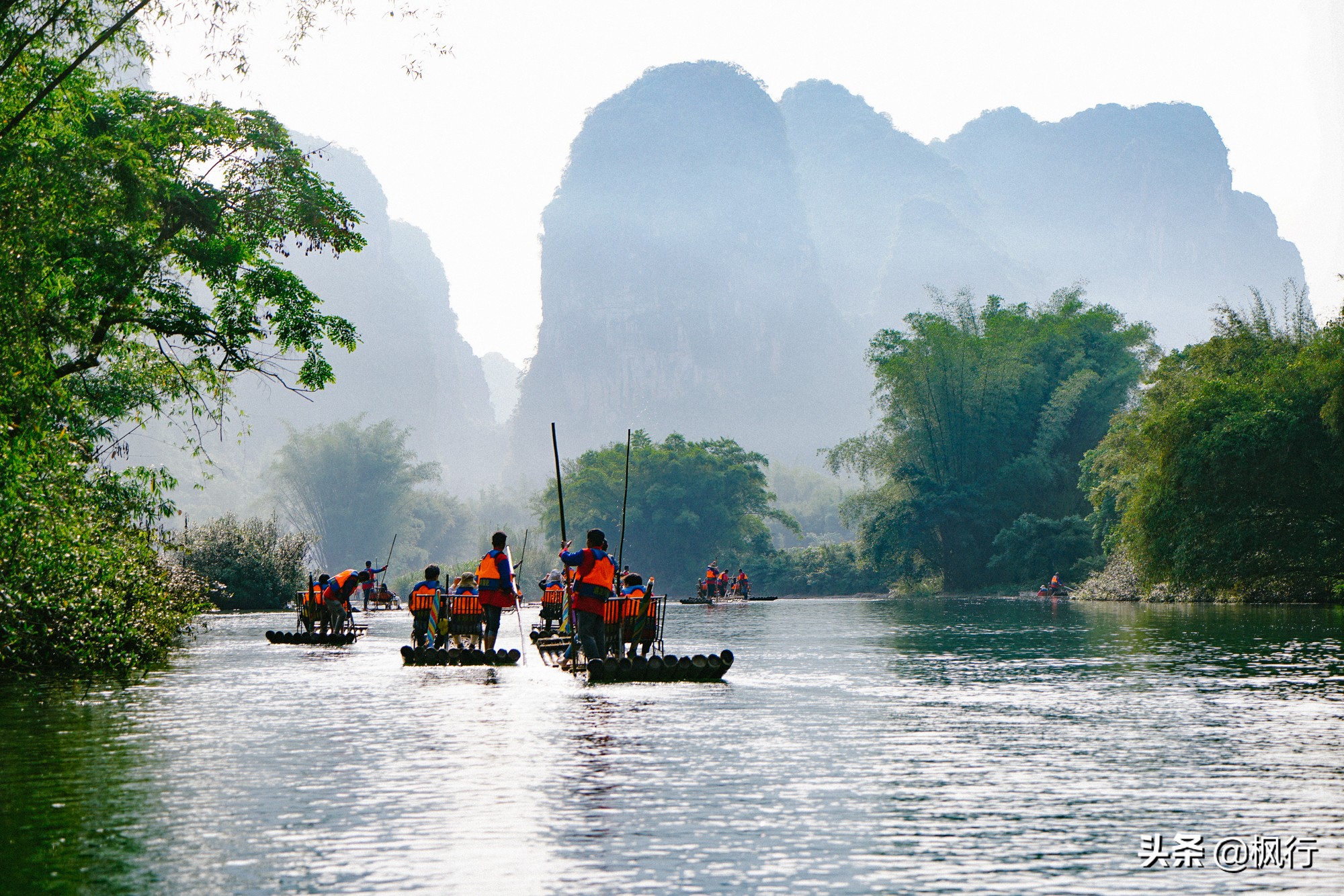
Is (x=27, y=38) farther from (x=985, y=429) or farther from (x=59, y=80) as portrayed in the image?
(x=985, y=429)

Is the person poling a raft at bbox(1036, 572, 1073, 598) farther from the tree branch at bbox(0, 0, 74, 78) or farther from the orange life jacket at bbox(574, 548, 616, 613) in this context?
the tree branch at bbox(0, 0, 74, 78)

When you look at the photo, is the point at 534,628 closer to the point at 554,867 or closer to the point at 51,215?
the point at 51,215

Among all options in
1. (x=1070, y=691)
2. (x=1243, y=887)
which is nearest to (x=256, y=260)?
(x=1070, y=691)

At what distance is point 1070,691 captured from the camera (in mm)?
16016

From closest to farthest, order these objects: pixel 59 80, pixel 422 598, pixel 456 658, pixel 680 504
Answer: pixel 59 80
pixel 456 658
pixel 422 598
pixel 680 504

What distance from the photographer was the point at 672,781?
31.0ft

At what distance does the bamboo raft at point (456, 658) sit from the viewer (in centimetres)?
2044

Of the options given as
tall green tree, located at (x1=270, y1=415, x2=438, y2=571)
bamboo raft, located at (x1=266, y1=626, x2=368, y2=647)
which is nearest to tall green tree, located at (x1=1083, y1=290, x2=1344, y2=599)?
bamboo raft, located at (x1=266, y1=626, x2=368, y2=647)

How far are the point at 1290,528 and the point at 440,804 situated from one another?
3979cm

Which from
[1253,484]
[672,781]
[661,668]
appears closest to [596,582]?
[661,668]

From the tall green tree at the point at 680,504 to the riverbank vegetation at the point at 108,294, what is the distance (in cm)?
6466

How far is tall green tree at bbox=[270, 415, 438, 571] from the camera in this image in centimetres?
13750

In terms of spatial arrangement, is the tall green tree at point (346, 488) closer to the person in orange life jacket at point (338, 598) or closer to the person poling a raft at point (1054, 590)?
the person poling a raft at point (1054, 590)

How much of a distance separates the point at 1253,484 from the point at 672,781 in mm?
37585
